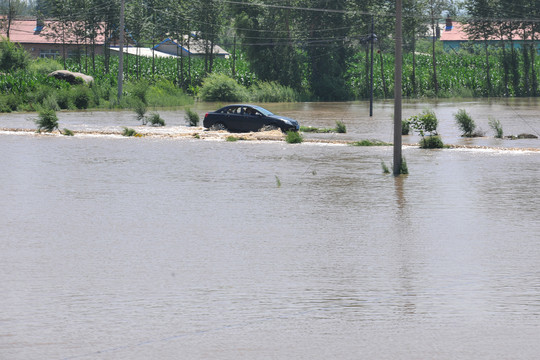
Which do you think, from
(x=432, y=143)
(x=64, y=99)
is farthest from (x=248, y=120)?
(x=64, y=99)

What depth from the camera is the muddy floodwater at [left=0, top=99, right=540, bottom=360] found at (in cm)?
782

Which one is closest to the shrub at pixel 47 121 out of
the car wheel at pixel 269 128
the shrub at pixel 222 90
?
the car wheel at pixel 269 128

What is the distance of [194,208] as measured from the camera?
17.0 metres

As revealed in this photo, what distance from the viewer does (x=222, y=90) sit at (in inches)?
3142

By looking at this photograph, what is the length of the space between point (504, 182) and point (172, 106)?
50.5m

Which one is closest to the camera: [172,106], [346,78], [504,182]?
[504,182]

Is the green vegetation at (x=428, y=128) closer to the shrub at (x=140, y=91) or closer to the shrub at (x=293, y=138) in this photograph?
the shrub at (x=293, y=138)

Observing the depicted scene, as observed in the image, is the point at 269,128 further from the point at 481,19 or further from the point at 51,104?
the point at 481,19

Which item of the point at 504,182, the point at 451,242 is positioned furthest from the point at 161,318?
the point at 504,182

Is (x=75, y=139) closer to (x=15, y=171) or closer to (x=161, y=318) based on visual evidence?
(x=15, y=171)

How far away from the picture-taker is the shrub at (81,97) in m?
64.9

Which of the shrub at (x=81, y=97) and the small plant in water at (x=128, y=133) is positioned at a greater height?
the shrub at (x=81, y=97)

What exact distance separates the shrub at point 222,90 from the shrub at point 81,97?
16.5 metres

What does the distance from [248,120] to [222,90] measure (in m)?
39.8
